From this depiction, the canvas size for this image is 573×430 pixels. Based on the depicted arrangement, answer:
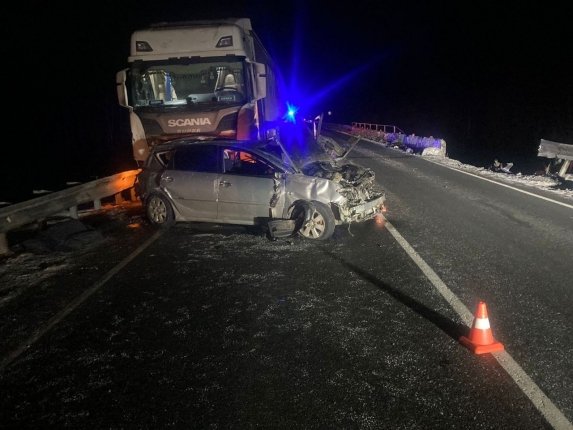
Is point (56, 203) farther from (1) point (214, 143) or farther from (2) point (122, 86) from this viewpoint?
(2) point (122, 86)

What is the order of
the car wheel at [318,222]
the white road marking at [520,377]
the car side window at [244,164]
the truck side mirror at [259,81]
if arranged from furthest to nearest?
the truck side mirror at [259,81] < the car side window at [244,164] < the car wheel at [318,222] < the white road marking at [520,377]

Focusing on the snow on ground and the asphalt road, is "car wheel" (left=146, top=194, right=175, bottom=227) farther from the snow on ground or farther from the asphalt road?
the snow on ground

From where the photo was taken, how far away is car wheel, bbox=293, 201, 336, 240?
7496 mm

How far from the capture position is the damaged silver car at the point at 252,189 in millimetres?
7559

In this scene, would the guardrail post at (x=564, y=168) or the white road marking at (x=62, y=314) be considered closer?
the white road marking at (x=62, y=314)

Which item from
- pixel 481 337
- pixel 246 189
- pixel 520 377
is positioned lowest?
pixel 520 377

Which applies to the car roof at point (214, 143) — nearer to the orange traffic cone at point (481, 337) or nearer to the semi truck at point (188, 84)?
the semi truck at point (188, 84)

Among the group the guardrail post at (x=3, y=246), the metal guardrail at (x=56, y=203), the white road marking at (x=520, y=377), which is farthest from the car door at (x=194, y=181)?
the white road marking at (x=520, y=377)

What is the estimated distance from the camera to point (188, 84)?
1084 cm

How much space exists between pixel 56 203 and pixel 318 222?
4.73 meters

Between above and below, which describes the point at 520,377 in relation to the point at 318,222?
below

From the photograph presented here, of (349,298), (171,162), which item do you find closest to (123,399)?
(349,298)

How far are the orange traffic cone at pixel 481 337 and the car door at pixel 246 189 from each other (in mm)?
4198

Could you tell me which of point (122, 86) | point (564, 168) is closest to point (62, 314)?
point (122, 86)
